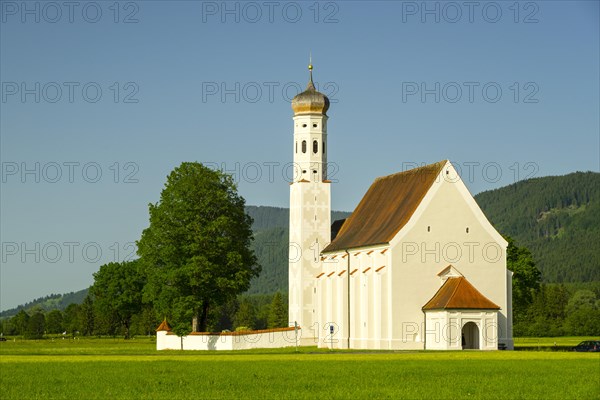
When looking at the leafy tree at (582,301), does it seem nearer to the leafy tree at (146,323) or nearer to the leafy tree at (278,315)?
the leafy tree at (278,315)

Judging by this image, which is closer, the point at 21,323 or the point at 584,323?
the point at 584,323

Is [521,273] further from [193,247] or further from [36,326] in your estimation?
[36,326]

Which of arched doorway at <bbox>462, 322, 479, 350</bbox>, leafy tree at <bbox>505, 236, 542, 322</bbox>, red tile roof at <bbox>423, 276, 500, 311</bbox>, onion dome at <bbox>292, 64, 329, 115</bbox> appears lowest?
arched doorway at <bbox>462, 322, 479, 350</bbox>

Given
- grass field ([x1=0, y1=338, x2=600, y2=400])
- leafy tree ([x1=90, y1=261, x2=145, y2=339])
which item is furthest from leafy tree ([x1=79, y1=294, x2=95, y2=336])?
grass field ([x1=0, y1=338, x2=600, y2=400])

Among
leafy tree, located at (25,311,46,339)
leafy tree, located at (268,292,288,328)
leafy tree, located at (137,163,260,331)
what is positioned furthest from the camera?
leafy tree, located at (25,311,46,339)

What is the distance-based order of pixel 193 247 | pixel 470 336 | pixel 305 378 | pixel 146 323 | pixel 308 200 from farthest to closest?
pixel 146 323 < pixel 308 200 < pixel 193 247 < pixel 470 336 < pixel 305 378

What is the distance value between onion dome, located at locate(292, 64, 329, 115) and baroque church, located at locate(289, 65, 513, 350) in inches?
373

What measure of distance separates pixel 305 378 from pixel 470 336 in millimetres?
34343

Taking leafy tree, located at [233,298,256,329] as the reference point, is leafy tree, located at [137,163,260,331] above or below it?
above

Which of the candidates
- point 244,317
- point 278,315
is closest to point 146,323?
point 278,315

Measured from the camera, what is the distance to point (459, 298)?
69.2m

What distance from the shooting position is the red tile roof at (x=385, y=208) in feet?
243

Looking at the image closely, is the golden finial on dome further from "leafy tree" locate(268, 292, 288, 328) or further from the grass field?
"leafy tree" locate(268, 292, 288, 328)

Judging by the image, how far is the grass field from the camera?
3331cm
